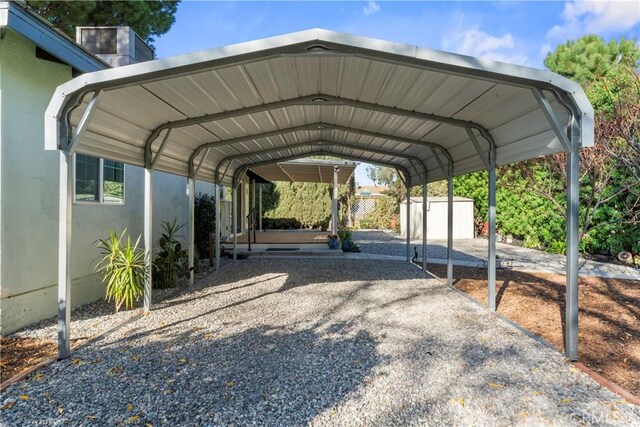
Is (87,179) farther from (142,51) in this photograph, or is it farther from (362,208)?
(362,208)

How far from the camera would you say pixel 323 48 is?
3393mm

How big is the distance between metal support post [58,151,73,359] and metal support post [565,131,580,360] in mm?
5009

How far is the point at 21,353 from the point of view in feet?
12.0

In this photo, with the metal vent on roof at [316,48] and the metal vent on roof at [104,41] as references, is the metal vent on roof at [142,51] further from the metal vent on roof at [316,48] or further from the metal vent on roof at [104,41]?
the metal vent on roof at [316,48]

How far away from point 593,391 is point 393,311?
255cm

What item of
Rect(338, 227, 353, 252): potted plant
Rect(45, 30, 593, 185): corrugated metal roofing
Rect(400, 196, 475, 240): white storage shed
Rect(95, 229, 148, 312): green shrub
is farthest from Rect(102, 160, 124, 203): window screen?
Rect(400, 196, 475, 240): white storage shed

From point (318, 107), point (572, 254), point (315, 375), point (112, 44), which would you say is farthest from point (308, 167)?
point (315, 375)

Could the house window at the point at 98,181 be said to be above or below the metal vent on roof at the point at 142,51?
below

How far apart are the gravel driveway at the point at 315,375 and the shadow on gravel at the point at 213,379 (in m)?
0.01

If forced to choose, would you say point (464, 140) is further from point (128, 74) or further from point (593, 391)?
point (128, 74)

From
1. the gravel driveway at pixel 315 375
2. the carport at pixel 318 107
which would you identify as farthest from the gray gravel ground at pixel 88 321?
the carport at pixel 318 107

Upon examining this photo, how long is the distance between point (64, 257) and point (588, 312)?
21.7 ft

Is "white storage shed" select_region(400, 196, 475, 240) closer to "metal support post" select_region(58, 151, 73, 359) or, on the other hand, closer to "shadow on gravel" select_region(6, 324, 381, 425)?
"shadow on gravel" select_region(6, 324, 381, 425)

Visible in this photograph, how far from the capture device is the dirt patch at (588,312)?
3.50 meters
